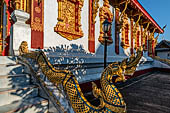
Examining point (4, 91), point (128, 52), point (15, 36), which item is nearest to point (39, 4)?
point (15, 36)

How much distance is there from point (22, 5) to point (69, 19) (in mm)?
1804

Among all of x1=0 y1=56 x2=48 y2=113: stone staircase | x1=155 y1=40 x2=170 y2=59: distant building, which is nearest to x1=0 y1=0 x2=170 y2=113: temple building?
x1=0 y1=56 x2=48 y2=113: stone staircase

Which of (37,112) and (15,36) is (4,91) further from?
(15,36)

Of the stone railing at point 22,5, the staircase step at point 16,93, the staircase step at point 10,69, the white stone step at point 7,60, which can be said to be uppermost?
the stone railing at point 22,5

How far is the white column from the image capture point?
310cm

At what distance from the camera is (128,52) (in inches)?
362

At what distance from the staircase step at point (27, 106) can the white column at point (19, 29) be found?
1801 mm

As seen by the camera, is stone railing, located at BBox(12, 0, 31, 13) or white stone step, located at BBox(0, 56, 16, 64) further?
stone railing, located at BBox(12, 0, 31, 13)

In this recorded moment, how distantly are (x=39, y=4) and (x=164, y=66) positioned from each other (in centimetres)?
1412

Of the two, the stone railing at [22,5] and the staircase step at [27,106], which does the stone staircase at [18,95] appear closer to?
the staircase step at [27,106]

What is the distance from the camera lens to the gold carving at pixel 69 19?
166 inches

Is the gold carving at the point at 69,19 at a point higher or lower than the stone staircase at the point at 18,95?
higher

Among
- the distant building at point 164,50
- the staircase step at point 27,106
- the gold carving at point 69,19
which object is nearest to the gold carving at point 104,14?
the gold carving at point 69,19

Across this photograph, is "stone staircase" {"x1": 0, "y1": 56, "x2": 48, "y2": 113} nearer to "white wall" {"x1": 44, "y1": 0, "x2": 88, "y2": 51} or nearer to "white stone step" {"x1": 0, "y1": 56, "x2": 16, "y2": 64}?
"white stone step" {"x1": 0, "y1": 56, "x2": 16, "y2": 64}
